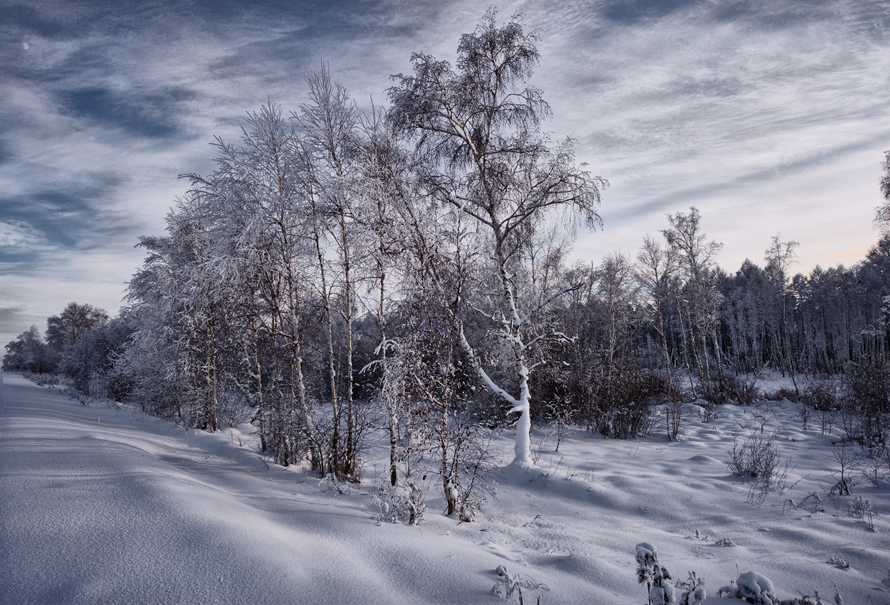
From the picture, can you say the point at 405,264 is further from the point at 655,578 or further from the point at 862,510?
the point at 862,510

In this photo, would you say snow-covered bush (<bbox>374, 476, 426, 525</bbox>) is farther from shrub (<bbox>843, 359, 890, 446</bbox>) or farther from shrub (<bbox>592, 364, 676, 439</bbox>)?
shrub (<bbox>843, 359, 890, 446</bbox>)

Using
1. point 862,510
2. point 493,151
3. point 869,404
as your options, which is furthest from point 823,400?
point 493,151

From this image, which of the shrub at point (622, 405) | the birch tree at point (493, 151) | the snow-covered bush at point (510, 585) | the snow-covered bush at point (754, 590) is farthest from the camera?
the shrub at point (622, 405)

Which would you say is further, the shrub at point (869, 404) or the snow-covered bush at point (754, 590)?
the shrub at point (869, 404)

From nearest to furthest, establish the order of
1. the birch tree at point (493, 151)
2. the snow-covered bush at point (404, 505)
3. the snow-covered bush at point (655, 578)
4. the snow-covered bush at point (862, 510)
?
1. the snow-covered bush at point (655, 578)
2. the snow-covered bush at point (404, 505)
3. the snow-covered bush at point (862, 510)
4. the birch tree at point (493, 151)

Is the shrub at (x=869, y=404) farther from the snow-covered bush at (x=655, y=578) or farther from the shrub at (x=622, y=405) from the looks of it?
the snow-covered bush at (x=655, y=578)

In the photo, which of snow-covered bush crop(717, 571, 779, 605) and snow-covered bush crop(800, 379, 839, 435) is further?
snow-covered bush crop(800, 379, 839, 435)

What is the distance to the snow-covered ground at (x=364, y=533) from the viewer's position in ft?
9.64

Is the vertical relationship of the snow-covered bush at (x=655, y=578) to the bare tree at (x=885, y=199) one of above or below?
below

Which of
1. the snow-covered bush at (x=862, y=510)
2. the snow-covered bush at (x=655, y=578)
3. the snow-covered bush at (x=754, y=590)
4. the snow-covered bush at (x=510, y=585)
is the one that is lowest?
the snow-covered bush at (x=862, y=510)

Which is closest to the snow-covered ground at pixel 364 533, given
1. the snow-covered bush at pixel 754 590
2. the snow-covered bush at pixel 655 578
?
the snow-covered bush at pixel 754 590

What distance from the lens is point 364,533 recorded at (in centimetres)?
407

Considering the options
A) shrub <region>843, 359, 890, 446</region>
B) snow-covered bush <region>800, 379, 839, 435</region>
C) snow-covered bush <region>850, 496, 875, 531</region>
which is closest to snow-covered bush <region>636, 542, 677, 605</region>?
snow-covered bush <region>850, 496, 875, 531</region>

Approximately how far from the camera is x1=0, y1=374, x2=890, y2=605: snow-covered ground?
294 cm
